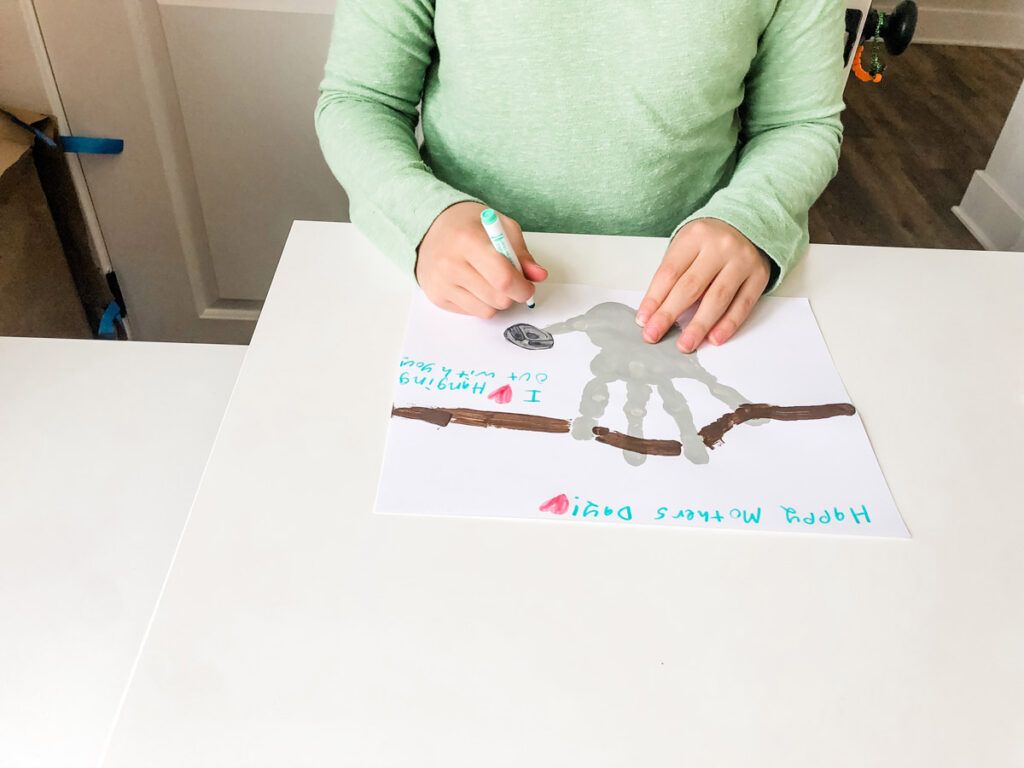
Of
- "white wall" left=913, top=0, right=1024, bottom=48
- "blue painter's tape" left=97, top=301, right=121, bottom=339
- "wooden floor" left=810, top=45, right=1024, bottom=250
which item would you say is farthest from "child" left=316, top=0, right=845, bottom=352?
"white wall" left=913, top=0, right=1024, bottom=48

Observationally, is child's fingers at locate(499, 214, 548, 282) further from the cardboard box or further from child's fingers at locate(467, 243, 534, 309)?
the cardboard box

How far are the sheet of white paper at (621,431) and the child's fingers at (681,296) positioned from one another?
1 cm

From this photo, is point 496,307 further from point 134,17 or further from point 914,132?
point 914,132

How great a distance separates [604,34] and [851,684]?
21.7 inches

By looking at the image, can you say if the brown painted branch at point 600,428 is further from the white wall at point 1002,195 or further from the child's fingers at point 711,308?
the white wall at point 1002,195

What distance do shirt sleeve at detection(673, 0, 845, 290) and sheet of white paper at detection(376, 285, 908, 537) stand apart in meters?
0.09

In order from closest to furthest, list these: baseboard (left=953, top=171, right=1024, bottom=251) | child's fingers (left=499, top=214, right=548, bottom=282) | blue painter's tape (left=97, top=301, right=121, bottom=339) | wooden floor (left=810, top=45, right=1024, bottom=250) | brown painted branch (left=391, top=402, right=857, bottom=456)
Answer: brown painted branch (left=391, top=402, right=857, bottom=456)
child's fingers (left=499, top=214, right=548, bottom=282)
blue painter's tape (left=97, top=301, right=121, bottom=339)
baseboard (left=953, top=171, right=1024, bottom=251)
wooden floor (left=810, top=45, right=1024, bottom=250)

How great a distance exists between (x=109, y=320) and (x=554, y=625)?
112 centimetres

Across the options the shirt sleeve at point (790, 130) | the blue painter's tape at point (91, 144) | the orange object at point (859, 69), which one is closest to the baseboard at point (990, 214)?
the orange object at point (859, 69)

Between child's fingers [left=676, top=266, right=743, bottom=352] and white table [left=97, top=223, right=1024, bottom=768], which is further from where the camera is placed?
child's fingers [left=676, top=266, right=743, bottom=352]

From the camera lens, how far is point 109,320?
127cm

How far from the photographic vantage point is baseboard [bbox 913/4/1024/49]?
292cm

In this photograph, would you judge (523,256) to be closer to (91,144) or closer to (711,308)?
(711,308)

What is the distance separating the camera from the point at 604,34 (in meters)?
0.69
